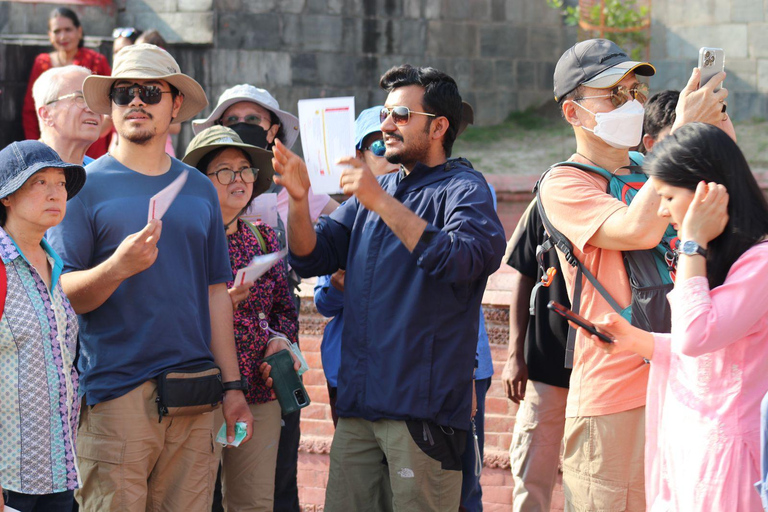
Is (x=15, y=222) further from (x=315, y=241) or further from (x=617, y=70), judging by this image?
(x=617, y=70)

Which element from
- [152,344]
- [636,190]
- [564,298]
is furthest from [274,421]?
[636,190]

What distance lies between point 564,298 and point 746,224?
49.5 inches

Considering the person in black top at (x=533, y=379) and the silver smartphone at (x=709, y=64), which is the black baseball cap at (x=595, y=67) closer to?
the silver smartphone at (x=709, y=64)

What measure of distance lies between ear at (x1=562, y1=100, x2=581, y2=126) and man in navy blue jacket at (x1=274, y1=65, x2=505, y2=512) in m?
0.44

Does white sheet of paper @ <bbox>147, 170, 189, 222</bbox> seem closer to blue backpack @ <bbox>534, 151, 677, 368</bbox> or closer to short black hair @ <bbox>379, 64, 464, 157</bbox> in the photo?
short black hair @ <bbox>379, 64, 464, 157</bbox>

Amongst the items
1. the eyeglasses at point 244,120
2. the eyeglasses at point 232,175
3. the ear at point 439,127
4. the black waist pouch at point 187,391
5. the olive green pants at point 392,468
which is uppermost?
the ear at point 439,127

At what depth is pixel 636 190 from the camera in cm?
366

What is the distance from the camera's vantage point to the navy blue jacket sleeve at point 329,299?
462cm

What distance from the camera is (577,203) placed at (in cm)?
350

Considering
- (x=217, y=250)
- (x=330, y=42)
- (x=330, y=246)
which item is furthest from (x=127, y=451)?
(x=330, y=42)

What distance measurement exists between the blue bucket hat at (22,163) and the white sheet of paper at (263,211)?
141 cm

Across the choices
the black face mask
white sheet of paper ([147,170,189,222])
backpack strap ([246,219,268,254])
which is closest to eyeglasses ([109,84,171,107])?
white sheet of paper ([147,170,189,222])

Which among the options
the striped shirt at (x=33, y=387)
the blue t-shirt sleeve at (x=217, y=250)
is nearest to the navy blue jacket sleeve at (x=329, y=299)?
the blue t-shirt sleeve at (x=217, y=250)

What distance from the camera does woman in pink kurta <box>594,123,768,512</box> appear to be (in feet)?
9.22
